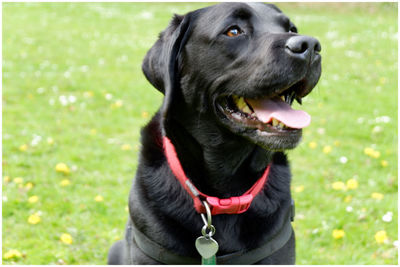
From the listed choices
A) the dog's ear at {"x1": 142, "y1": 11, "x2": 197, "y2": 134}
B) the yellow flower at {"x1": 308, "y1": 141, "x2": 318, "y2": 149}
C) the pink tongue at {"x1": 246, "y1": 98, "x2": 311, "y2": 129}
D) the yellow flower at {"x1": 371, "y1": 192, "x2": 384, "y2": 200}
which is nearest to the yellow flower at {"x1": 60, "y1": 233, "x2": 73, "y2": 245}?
the dog's ear at {"x1": 142, "y1": 11, "x2": 197, "y2": 134}

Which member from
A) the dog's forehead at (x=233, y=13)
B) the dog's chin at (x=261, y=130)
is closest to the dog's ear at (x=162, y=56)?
the dog's forehead at (x=233, y=13)

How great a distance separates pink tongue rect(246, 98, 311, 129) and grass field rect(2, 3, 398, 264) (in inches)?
67.8

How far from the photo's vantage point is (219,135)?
277 cm

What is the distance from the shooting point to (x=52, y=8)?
16.0 metres

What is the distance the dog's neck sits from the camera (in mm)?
2793

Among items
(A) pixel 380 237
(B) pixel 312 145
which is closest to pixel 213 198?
(A) pixel 380 237

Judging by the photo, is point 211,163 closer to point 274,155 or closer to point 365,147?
point 274,155

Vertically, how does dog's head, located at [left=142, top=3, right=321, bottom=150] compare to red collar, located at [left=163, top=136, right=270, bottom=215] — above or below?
above

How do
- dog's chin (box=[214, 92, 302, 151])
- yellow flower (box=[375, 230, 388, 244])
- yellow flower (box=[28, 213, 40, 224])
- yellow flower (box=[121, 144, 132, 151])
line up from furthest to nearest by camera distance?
yellow flower (box=[121, 144, 132, 151]), yellow flower (box=[28, 213, 40, 224]), yellow flower (box=[375, 230, 388, 244]), dog's chin (box=[214, 92, 302, 151])

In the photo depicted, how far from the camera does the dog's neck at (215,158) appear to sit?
9.16 ft

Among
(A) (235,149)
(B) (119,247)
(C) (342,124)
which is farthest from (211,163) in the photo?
(C) (342,124)

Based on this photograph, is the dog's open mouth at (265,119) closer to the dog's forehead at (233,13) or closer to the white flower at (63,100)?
the dog's forehead at (233,13)

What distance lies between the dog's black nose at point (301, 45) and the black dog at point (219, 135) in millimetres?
146

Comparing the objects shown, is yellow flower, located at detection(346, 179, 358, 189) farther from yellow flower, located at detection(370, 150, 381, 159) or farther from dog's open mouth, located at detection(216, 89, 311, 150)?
dog's open mouth, located at detection(216, 89, 311, 150)
